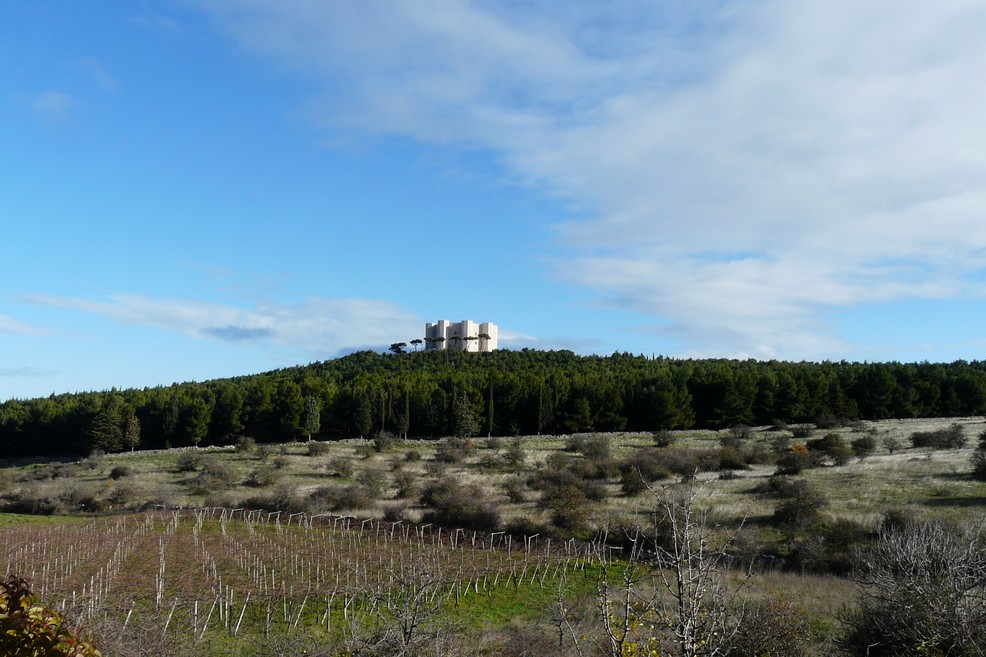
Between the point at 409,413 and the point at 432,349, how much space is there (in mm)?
48185

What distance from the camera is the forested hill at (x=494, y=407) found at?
71125mm

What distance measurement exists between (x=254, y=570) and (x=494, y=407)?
5423cm

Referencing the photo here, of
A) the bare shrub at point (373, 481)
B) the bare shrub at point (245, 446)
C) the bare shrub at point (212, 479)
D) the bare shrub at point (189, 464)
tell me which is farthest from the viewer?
the bare shrub at point (245, 446)

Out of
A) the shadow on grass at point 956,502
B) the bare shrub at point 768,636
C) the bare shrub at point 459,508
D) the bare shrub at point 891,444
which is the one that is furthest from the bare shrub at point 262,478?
the bare shrub at point 891,444

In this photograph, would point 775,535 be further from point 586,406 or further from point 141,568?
point 586,406

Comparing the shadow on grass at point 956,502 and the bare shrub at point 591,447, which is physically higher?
the bare shrub at point 591,447

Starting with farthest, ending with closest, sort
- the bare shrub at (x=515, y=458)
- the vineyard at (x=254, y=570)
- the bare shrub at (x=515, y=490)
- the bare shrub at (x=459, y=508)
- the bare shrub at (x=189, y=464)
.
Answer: the bare shrub at (x=189, y=464) → the bare shrub at (x=515, y=458) → the bare shrub at (x=515, y=490) → the bare shrub at (x=459, y=508) → the vineyard at (x=254, y=570)

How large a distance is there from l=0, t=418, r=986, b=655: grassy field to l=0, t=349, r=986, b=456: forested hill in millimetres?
11381

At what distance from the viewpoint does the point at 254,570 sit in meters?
22.8

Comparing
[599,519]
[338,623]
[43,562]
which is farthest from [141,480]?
[338,623]

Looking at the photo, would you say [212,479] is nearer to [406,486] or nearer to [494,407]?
[406,486]

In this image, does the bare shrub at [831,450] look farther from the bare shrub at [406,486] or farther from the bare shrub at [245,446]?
the bare shrub at [245,446]

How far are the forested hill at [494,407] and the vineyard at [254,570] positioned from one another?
40.6m

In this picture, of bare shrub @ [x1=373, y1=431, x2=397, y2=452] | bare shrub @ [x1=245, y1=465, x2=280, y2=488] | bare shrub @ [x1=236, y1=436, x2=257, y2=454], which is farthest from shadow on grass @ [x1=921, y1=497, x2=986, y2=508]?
bare shrub @ [x1=236, y1=436, x2=257, y2=454]
